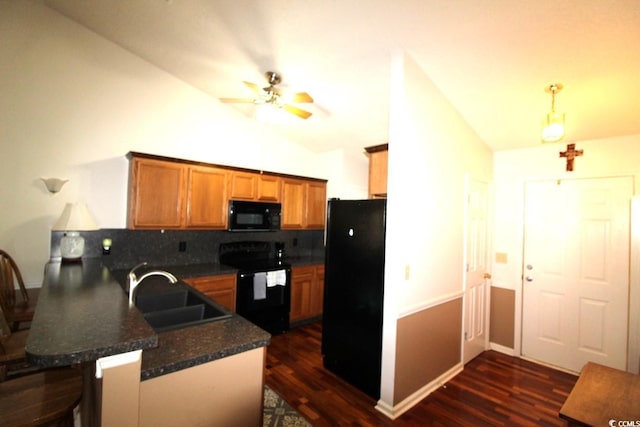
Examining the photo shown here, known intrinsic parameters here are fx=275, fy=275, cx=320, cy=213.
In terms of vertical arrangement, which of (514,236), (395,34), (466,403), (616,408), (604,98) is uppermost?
(395,34)

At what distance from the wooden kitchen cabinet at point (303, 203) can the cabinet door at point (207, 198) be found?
2.87 feet

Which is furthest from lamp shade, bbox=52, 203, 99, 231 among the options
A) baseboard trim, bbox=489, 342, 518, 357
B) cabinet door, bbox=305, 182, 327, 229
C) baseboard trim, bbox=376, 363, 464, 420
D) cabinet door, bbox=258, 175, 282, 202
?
baseboard trim, bbox=489, 342, 518, 357

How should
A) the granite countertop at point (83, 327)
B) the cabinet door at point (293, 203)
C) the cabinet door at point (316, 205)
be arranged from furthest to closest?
the cabinet door at point (316, 205) → the cabinet door at point (293, 203) → the granite countertop at point (83, 327)

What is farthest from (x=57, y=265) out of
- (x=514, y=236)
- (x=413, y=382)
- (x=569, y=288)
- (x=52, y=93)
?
(x=569, y=288)

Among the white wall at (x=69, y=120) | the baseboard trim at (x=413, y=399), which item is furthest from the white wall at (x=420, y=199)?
the white wall at (x=69, y=120)

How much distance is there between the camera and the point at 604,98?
223 cm

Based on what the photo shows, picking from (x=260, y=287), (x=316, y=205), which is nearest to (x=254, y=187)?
(x=316, y=205)

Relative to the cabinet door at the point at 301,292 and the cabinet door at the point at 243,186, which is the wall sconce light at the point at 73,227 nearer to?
the cabinet door at the point at 243,186

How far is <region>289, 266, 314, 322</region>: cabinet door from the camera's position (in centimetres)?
369

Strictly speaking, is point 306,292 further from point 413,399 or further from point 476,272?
point 476,272

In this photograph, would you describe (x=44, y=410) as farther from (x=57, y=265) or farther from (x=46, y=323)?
(x=57, y=265)

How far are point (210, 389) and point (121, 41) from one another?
134 inches

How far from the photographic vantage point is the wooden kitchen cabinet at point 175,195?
280 cm

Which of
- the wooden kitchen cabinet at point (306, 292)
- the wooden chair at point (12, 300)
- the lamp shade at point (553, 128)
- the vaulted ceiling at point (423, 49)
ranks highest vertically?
the vaulted ceiling at point (423, 49)
